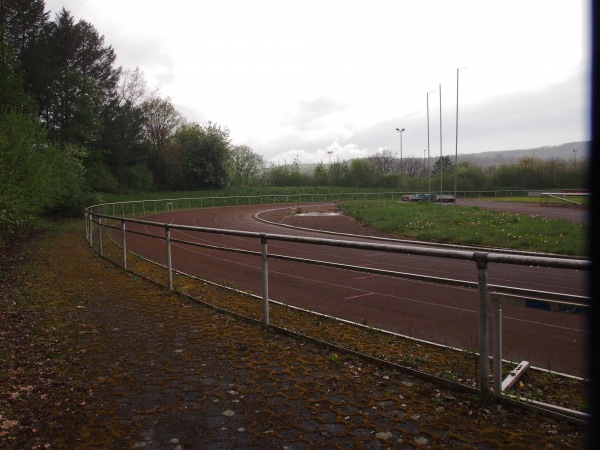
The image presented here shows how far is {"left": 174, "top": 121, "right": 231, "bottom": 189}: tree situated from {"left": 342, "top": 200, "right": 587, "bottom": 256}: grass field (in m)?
34.6

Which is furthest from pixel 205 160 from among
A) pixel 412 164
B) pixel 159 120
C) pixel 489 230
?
pixel 412 164

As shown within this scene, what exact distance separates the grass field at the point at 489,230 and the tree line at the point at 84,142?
4.98 m

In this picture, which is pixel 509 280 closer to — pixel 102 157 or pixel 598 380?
pixel 598 380

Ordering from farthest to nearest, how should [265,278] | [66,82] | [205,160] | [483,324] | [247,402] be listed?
[205,160] → [66,82] → [265,278] → [247,402] → [483,324]

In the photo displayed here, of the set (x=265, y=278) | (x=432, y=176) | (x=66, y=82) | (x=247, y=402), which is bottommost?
(x=247, y=402)

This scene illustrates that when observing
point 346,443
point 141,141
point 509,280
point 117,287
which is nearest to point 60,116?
point 141,141

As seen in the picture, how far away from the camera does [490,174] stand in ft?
203

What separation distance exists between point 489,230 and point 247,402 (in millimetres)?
16526

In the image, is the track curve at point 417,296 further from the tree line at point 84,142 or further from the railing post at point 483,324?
the tree line at point 84,142

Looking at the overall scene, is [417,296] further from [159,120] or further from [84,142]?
[159,120]

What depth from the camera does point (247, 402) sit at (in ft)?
11.7

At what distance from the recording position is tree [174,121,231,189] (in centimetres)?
5531

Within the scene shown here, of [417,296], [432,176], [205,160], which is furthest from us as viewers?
[432,176]

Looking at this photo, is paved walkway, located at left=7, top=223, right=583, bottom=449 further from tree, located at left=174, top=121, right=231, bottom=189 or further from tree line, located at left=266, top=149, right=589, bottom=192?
tree, located at left=174, top=121, right=231, bottom=189
